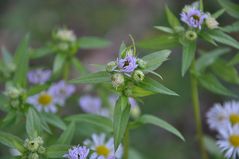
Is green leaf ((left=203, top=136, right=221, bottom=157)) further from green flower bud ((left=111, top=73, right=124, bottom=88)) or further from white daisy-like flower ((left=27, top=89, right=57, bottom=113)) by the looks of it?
green flower bud ((left=111, top=73, right=124, bottom=88))

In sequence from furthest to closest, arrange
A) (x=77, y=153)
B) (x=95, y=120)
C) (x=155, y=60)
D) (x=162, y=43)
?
(x=162, y=43), (x=95, y=120), (x=155, y=60), (x=77, y=153)

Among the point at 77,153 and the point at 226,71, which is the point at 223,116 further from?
the point at 77,153

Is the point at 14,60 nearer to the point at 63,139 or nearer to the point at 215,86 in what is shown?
the point at 63,139

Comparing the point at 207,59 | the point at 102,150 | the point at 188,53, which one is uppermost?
the point at 207,59

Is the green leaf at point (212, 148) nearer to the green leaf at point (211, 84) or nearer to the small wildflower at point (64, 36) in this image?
the green leaf at point (211, 84)

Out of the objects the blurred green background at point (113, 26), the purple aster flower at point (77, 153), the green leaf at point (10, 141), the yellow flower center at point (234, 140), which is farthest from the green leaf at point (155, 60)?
the blurred green background at point (113, 26)

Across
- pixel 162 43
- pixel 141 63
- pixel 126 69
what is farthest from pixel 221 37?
pixel 126 69
